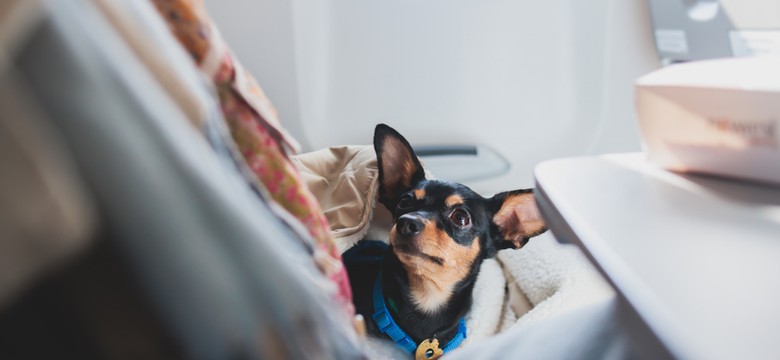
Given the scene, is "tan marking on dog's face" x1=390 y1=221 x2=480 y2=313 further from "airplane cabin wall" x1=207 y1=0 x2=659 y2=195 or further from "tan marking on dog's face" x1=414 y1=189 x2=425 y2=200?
"airplane cabin wall" x1=207 y1=0 x2=659 y2=195

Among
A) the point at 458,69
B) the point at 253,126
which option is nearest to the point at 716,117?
the point at 253,126

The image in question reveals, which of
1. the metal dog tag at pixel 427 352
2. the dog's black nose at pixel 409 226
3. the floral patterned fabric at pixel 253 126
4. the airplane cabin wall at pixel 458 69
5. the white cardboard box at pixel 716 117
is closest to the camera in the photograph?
the floral patterned fabric at pixel 253 126

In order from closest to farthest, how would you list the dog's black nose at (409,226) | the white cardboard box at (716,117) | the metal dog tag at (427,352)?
1. the white cardboard box at (716,117)
2. the dog's black nose at (409,226)
3. the metal dog tag at (427,352)

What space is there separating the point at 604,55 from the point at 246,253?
1512 mm

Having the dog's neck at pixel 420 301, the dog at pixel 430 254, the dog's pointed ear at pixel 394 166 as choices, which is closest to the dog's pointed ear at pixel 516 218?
the dog at pixel 430 254

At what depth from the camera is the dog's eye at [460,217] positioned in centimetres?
142

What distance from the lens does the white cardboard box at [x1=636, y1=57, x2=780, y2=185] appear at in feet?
1.75

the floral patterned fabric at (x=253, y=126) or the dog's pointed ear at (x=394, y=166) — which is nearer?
the floral patterned fabric at (x=253, y=126)

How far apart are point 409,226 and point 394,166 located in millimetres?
270

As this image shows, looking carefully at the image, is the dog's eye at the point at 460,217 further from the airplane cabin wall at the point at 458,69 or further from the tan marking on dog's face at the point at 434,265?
the airplane cabin wall at the point at 458,69

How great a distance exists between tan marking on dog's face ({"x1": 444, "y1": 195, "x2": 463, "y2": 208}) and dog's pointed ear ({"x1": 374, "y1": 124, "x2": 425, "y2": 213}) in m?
0.12

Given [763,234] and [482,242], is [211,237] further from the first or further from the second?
[482,242]

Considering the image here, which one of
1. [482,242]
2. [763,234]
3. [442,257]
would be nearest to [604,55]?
[482,242]

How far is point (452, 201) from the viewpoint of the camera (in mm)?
1432
